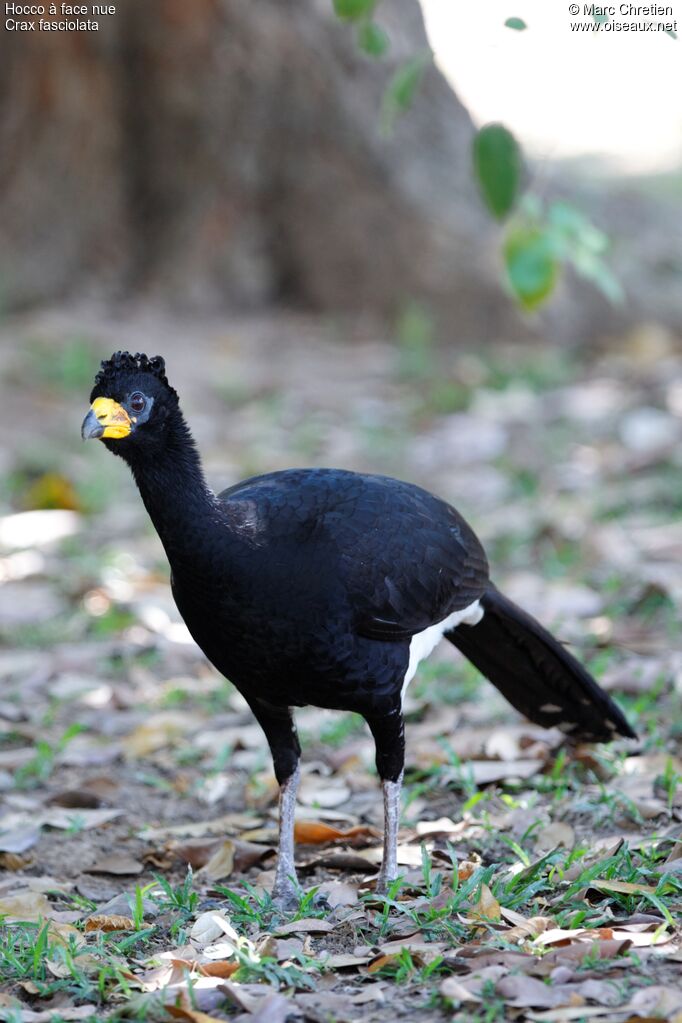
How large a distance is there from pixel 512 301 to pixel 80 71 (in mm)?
3746

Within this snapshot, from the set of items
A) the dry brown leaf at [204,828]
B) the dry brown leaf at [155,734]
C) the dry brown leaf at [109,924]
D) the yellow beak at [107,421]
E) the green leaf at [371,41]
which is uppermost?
the green leaf at [371,41]

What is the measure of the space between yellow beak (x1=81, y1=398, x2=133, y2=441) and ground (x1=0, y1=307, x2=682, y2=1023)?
1.28m

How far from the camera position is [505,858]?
13.0 ft

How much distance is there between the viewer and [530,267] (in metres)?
4.38

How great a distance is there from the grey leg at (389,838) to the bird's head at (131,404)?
50.4 inches

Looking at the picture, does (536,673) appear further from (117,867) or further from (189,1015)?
(189,1015)

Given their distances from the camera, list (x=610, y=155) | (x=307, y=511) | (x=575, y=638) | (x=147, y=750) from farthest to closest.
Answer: (x=610, y=155)
(x=575, y=638)
(x=147, y=750)
(x=307, y=511)

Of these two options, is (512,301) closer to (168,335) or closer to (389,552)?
(168,335)

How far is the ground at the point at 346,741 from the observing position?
3119 millimetres

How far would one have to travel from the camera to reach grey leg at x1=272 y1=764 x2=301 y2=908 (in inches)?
150

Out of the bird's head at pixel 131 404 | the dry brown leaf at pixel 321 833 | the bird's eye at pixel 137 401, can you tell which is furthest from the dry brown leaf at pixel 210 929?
the bird's eye at pixel 137 401

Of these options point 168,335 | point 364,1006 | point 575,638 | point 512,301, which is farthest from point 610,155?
point 364,1006

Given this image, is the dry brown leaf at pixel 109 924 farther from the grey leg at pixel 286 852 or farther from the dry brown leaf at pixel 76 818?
the dry brown leaf at pixel 76 818

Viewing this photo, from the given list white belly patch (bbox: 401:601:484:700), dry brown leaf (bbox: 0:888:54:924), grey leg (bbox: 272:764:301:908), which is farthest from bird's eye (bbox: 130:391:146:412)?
Result: dry brown leaf (bbox: 0:888:54:924)
